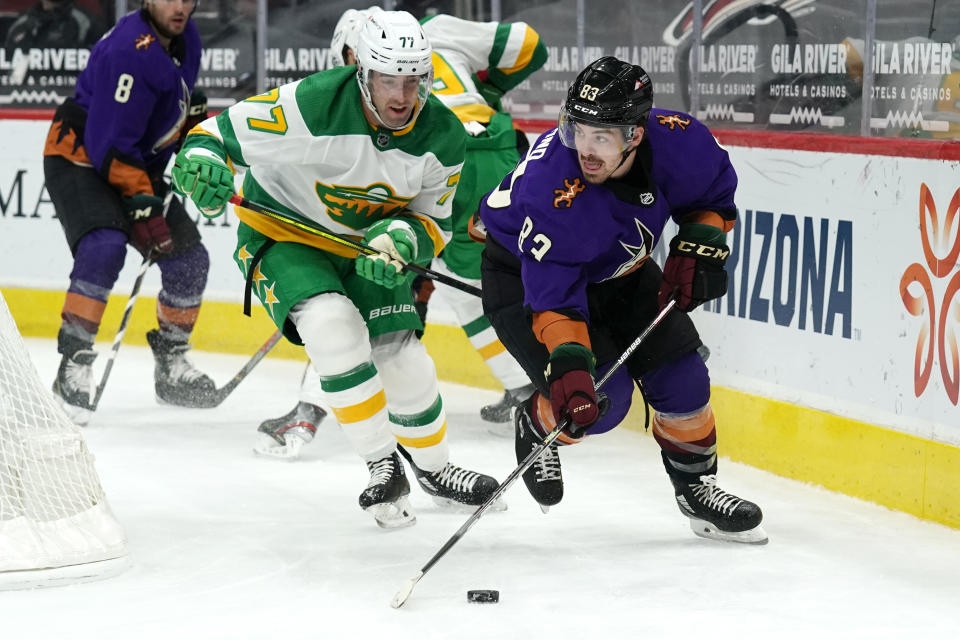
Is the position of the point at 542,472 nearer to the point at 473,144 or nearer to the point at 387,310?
the point at 387,310

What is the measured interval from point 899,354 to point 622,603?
111cm

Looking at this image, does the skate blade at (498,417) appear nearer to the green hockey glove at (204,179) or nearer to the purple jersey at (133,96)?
the purple jersey at (133,96)

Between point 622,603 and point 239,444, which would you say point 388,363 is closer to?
point 622,603

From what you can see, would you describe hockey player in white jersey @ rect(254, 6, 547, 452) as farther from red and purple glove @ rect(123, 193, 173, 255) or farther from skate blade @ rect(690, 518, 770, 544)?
skate blade @ rect(690, 518, 770, 544)

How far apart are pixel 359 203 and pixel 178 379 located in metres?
1.76

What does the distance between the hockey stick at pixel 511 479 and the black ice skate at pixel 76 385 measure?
1.91m

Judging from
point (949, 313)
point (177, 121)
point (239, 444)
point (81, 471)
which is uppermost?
point (177, 121)

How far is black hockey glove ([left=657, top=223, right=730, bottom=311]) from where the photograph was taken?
299 cm

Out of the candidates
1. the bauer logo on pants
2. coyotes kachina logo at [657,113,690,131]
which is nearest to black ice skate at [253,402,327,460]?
the bauer logo on pants

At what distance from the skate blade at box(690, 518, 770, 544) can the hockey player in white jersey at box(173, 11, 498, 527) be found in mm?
514

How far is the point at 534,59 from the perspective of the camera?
4.51 metres

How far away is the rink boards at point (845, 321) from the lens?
3.33 metres

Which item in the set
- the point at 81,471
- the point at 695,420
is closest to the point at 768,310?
the point at 695,420

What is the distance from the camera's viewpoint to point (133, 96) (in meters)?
4.31
